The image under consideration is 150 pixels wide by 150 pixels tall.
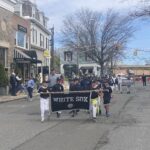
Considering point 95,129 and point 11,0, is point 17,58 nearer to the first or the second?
point 11,0

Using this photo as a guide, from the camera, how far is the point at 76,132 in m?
16.1

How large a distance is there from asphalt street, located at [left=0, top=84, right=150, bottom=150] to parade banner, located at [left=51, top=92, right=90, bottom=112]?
0.49m

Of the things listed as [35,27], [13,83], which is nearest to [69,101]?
[13,83]

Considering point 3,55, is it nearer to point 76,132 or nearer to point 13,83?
point 13,83

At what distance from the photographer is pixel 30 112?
79.4ft

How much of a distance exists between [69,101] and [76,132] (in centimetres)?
442

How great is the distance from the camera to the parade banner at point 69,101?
2039 centimetres

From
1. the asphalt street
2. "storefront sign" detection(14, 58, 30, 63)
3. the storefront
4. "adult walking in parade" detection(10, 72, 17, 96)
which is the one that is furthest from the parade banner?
"storefront sign" detection(14, 58, 30, 63)

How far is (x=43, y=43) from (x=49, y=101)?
165 ft

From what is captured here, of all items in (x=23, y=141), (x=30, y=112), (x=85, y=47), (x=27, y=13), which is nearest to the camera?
(x=23, y=141)

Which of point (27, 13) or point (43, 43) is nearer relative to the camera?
point (27, 13)

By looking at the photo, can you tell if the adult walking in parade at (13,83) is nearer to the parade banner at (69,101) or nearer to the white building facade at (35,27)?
the parade banner at (69,101)

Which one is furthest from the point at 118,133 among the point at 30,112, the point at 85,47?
the point at 85,47

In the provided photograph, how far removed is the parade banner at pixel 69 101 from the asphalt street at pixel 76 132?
0.49 metres
